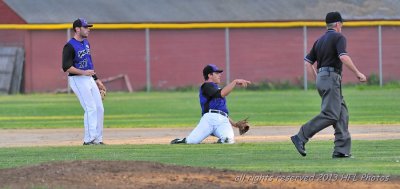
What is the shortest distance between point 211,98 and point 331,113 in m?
3.91

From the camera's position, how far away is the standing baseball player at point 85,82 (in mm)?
17797

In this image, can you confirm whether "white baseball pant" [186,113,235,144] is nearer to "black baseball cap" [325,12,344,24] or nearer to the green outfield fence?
"black baseball cap" [325,12,344,24]

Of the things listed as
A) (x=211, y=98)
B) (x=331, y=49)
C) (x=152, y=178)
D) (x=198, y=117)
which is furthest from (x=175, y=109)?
(x=152, y=178)

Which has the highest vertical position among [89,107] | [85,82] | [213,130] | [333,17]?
[333,17]

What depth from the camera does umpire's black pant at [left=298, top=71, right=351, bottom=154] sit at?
46.9 feet

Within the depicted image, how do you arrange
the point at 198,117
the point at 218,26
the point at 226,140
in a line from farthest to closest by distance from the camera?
the point at 218,26
the point at 198,117
the point at 226,140

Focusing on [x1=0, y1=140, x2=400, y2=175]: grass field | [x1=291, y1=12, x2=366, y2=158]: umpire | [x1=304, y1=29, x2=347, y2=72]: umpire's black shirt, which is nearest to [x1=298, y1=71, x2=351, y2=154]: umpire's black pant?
[x1=291, y1=12, x2=366, y2=158]: umpire

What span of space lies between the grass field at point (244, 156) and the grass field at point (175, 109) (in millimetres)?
7371

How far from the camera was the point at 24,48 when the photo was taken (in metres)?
45.0

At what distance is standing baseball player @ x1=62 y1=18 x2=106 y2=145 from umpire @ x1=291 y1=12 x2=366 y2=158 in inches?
170

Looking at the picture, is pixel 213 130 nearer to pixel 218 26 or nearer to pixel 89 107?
pixel 89 107

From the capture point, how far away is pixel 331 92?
47.0ft

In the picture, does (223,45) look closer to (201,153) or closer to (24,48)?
(24,48)

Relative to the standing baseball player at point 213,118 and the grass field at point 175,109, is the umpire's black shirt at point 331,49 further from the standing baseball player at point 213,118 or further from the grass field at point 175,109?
the grass field at point 175,109
